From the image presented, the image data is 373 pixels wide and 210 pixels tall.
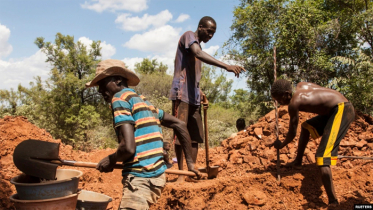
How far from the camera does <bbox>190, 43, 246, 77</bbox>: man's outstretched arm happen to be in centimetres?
386

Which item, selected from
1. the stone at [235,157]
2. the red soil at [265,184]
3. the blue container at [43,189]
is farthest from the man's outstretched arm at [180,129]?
the stone at [235,157]

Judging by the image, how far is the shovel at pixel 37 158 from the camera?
2.74m

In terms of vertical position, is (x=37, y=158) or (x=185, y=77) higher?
(x=185, y=77)

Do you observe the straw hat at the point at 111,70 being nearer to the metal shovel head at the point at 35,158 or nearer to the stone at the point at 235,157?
the metal shovel head at the point at 35,158

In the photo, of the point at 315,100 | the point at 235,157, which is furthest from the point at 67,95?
the point at 315,100

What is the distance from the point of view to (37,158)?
2777 mm

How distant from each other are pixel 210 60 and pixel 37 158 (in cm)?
225

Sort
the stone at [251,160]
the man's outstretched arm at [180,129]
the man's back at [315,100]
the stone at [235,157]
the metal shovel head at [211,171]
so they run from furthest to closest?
the stone at [235,157] < the stone at [251,160] < the metal shovel head at [211,171] < the man's back at [315,100] < the man's outstretched arm at [180,129]

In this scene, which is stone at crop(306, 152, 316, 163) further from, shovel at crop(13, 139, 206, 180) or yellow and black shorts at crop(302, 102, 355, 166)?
shovel at crop(13, 139, 206, 180)

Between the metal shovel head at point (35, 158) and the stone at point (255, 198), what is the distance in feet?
7.88

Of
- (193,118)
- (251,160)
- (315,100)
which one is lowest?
(251,160)

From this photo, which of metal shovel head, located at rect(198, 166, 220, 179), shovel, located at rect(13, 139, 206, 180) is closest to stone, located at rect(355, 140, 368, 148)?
metal shovel head, located at rect(198, 166, 220, 179)

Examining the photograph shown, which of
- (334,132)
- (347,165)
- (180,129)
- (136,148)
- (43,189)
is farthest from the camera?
(347,165)

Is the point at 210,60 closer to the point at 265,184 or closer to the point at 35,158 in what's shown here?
the point at 265,184
